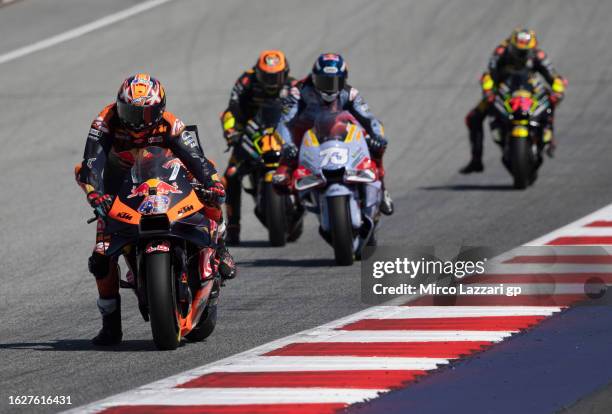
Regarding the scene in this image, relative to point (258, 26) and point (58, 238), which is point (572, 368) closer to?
point (58, 238)

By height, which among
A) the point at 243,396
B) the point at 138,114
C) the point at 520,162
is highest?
the point at 138,114

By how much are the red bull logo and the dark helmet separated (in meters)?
4.26

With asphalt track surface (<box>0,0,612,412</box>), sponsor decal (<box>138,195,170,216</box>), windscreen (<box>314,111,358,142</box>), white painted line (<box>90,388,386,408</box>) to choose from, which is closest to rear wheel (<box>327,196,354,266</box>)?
asphalt track surface (<box>0,0,612,412</box>)

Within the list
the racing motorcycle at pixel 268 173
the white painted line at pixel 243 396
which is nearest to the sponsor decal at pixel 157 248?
the white painted line at pixel 243 396

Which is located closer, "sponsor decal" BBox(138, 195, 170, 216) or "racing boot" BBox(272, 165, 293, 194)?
"sponsor decal" BBox(138, 195, 170, 216)

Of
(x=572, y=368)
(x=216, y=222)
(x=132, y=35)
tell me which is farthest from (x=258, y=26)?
(x=572, y=368)

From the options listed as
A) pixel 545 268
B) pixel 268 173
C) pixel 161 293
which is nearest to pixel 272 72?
pixel 268 173

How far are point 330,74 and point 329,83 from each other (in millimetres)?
81

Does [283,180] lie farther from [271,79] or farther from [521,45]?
[521,45]

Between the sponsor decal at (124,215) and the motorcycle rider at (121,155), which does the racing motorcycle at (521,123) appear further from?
the sponsor decal at (124,215)

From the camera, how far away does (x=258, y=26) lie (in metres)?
27.3

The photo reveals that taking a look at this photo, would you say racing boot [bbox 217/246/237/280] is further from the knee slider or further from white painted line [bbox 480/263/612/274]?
white painted line [bbox 480/263/612/274]

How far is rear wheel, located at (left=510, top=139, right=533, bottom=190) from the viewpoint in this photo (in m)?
17.3

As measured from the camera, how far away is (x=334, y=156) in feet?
40.2
